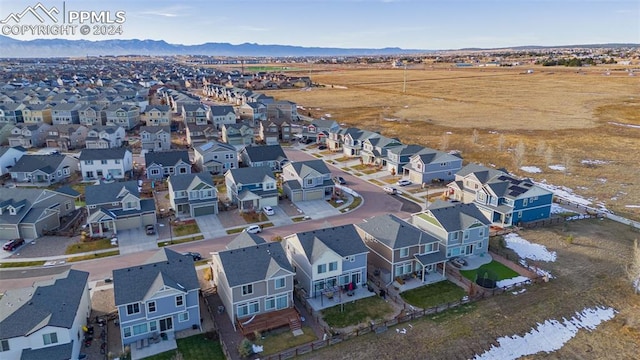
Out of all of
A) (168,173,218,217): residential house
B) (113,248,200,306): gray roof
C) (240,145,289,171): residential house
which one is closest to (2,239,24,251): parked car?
(168,173,218,217): residential house

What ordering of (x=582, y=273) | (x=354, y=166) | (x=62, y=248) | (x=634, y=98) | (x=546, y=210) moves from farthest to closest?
(x=634, y=98)
(x=354, y=166)
(x=546, y=210)
(x=62, y=248)
(x=582, y=273)

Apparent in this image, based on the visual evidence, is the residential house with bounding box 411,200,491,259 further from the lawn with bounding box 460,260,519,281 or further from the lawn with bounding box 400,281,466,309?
the lawn with bounding box 400,281,466,309

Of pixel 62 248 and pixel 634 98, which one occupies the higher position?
pixel 634 98

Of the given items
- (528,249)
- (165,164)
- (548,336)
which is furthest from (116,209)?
(528,249)

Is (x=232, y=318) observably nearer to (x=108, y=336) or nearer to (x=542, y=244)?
(x=108, y=336)

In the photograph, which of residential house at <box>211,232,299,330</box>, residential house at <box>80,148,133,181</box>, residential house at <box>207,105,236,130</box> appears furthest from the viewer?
residential house at <box>207,105,236,130</box>

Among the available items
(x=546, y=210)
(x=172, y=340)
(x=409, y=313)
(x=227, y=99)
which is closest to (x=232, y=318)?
(x=172, y=340)

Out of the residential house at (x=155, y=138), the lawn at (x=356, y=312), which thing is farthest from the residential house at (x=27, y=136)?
the lawn at (x=356, y=312)
